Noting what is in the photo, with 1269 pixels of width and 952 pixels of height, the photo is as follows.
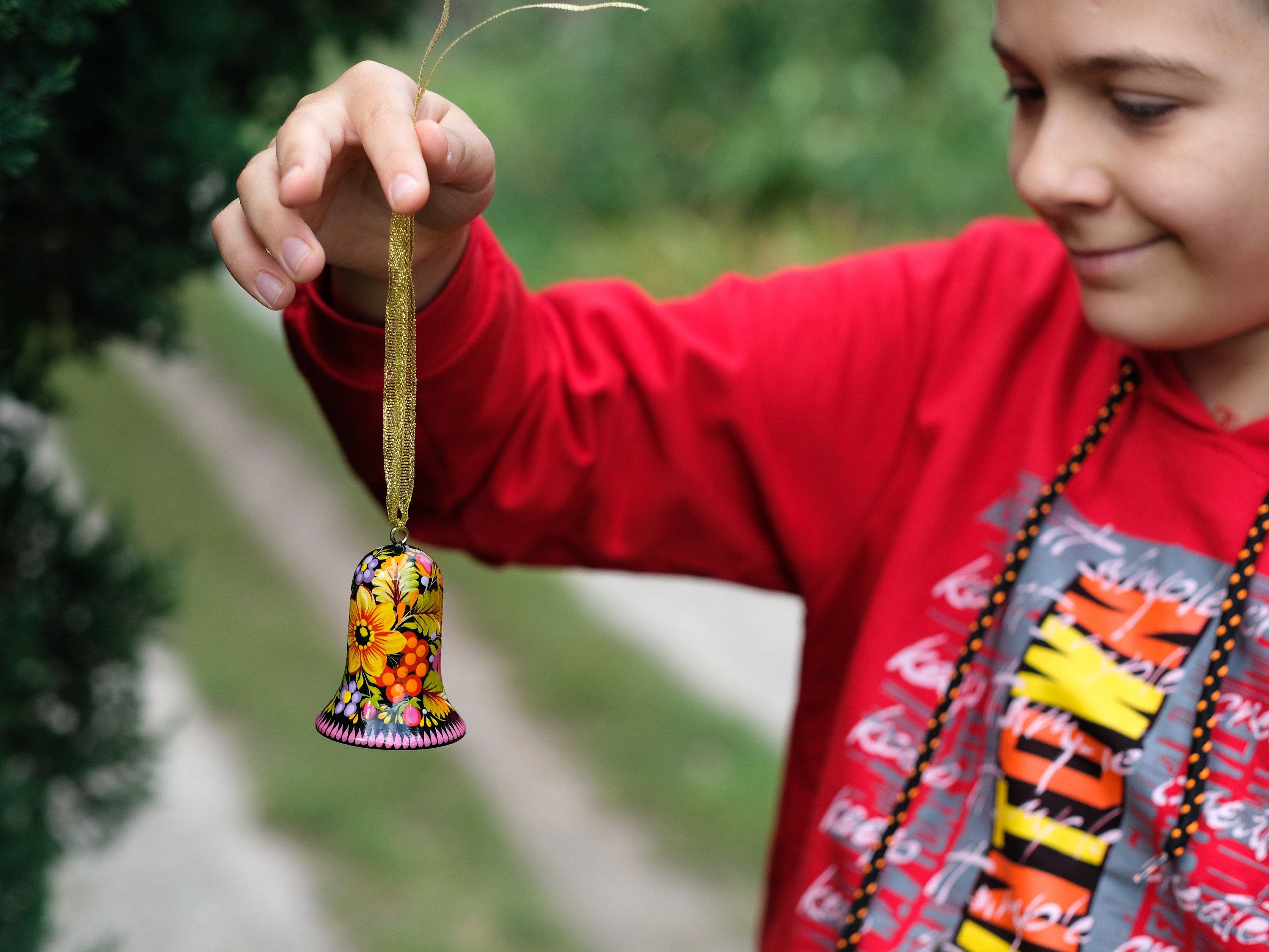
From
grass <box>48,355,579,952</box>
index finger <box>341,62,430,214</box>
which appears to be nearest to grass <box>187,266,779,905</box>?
grass <box>48,355,579,952</box>

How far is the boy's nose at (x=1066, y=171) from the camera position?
1271 mm

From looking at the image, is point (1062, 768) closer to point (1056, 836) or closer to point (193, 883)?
point (1056, 836)

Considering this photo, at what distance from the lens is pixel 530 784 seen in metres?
3.74

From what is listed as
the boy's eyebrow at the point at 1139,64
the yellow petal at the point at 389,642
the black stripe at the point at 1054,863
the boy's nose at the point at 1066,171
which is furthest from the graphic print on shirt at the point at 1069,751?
the yellow petal at the point at 389,642

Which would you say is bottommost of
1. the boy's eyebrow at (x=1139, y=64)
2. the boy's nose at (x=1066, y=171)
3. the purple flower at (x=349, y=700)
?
the purple flower at (x=349, y=700)

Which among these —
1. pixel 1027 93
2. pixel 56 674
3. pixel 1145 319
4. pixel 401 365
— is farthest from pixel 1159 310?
pixel 56 674

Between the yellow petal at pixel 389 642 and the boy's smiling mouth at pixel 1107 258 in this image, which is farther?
the boy's smiling mouth at pixel 1107 258

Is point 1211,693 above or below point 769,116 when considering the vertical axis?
below

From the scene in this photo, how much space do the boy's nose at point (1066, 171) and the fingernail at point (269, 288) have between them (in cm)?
72

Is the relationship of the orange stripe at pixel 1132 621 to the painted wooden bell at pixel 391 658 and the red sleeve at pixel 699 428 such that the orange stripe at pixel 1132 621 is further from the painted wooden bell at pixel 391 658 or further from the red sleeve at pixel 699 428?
the painted wooden bell at pixel 391 658

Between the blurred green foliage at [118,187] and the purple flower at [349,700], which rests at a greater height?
the blurred green foliage at [118,187]

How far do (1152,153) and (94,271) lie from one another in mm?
1269

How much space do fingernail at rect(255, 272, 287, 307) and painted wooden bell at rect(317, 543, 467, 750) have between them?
0.24m

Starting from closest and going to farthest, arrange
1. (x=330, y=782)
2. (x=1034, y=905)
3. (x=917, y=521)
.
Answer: (x=1034, y=905)
(x=917, y=521)
(x=330, y=782)
